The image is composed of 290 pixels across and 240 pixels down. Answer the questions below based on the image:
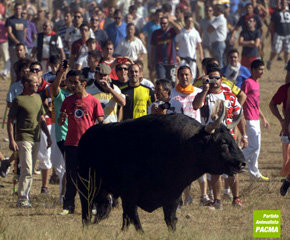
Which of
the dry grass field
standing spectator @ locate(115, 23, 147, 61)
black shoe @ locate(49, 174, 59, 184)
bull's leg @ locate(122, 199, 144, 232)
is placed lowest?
black shoe @ locate(49, 174, 59, 184)

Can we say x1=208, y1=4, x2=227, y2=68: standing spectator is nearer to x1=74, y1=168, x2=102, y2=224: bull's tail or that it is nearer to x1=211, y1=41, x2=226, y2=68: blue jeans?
x1=211, y1=41, x2=226, y2=68: blue jeans

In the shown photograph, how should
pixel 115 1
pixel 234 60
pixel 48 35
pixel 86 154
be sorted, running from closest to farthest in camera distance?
pixel 86 154 < pixel 234 60 < pixel 48 35 < pixel 115 1

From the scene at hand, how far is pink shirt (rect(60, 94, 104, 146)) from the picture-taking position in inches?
459

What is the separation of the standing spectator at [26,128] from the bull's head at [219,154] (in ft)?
10.4

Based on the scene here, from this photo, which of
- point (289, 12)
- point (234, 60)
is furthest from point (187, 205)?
point (289, 12)

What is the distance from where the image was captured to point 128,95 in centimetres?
1252

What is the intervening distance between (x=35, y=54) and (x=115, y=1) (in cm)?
1128

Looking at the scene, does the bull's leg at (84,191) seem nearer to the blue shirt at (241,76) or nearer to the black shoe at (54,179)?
the black shoe at (54,179)

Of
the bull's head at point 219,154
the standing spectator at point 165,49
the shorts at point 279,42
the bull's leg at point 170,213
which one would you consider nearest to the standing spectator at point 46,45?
the standing spectator at point 165,49

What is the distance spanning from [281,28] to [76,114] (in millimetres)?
15198

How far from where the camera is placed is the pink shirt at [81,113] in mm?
11648

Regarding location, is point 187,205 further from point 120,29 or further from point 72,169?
point 120,29

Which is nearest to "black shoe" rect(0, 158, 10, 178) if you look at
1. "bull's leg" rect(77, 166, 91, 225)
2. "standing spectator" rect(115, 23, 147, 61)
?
"bull's leg" rect(77, 166, 91, 225)

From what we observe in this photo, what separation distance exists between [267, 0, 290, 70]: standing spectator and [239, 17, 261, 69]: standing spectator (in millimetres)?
3016
